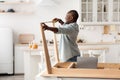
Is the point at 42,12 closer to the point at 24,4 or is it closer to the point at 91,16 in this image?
the point at 24,4

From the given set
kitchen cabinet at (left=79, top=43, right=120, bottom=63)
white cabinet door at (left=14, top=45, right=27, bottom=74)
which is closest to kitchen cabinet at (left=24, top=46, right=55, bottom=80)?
white cabinet door at (left=14, top=45, right=27, bottom=74)

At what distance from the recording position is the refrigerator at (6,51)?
6516mm

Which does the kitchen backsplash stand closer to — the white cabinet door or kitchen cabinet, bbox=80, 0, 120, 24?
kitchen cabinet, bbox=80, 0, 120, 24

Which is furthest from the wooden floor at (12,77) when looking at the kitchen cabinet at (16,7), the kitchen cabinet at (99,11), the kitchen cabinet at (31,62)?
the kitchen cabinet at (99,11)

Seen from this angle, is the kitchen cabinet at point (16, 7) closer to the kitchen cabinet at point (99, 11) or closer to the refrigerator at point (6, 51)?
the refrigerator at point (6, 51)

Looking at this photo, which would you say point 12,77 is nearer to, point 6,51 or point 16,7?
point 6,51

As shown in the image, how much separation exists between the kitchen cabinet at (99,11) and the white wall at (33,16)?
254 mm

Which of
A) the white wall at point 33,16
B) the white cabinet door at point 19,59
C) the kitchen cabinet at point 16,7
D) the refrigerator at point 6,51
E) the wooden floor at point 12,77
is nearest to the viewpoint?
the wooden floor at point 12,77

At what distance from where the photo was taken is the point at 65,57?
318 centimetres

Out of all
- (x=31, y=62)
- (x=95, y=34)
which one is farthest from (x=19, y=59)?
(x=95, y=34)

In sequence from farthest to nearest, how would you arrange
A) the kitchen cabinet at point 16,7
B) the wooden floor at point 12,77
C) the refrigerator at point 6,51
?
the kitchen cabinet at point 16,7, the refrigerator at point 6,51, the wooden floor at point 12,77

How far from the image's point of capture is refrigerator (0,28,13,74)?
6516 mm

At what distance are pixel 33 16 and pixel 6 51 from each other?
3.76ft

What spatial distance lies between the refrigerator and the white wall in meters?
0.52
